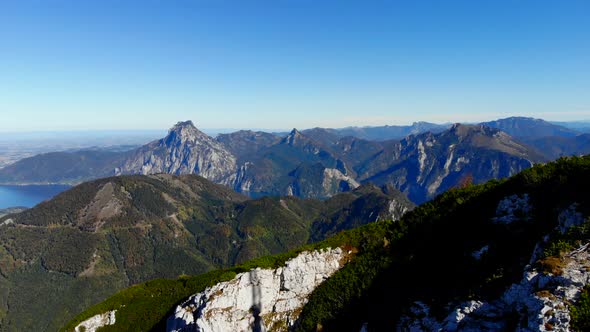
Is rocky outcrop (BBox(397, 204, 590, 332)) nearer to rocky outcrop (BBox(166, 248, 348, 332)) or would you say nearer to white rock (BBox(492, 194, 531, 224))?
white rock (BBox(492, 194, 531, 224))

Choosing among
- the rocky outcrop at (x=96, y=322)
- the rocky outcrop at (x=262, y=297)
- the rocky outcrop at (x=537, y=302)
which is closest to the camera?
the rocky outcrop at (x=537, y=302)

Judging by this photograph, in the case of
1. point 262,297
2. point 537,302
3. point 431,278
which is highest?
point 537,302

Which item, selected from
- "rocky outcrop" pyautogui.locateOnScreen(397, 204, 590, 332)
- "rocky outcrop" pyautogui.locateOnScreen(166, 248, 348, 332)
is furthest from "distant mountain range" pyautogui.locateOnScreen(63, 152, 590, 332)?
"rocky outcrop" pyautogui.locateOnScreen(166, 248, 348, 332)

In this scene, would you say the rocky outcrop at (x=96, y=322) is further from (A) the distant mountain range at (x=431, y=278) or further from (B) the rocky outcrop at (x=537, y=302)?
(B) the rocky outcrop at (x=537, y=302)

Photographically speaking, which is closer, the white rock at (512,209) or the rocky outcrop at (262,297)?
the white rock at (512,209)

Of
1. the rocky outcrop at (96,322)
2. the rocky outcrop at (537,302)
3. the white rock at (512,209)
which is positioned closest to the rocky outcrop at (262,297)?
the rocky outcrop at (96,322)

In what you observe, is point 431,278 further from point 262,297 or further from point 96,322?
point 96,322

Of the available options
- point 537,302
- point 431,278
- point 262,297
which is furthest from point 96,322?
point 537,302

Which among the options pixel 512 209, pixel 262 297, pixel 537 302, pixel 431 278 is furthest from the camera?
pixel 262 297

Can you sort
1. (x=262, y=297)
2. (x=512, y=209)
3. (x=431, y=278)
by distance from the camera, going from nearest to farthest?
(x=512, y=209), (x=431, y=278), (x=262, y=297)
